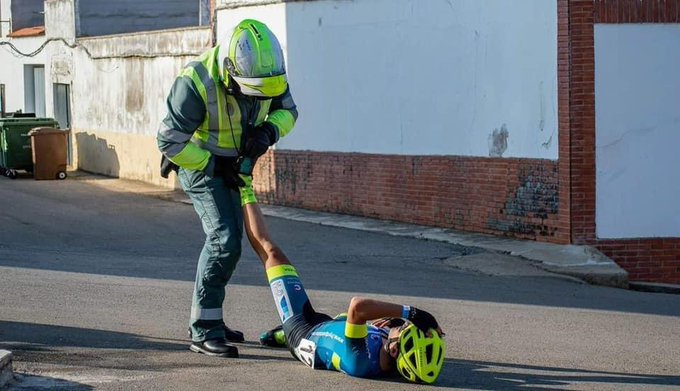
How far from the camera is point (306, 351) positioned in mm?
7324

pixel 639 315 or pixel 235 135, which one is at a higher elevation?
pixel 235 135

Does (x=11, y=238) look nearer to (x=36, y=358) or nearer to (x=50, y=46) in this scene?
(x=36, y=358)

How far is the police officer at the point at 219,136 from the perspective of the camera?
757 centimetres

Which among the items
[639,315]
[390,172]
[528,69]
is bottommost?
[639,315]

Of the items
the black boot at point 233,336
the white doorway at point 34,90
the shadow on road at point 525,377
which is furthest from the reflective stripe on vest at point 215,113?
the white doorway at point 34,90

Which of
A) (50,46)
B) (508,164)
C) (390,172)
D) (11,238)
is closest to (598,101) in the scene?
(508,164)

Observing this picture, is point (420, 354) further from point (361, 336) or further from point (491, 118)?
point (491, 118)

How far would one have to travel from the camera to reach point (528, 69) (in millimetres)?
15070

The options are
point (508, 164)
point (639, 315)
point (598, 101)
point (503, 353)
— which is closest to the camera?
point (503, 353)

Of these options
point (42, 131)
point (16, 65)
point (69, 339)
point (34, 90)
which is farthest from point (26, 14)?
point (69, 339)

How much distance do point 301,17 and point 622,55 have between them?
A: 6.49m

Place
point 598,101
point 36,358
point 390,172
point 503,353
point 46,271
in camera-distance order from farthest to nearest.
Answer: point 390,172 < point 598,101 < point 46,271 < point 503,353 < point 36,358

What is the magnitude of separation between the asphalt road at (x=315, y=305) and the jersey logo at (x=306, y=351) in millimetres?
68

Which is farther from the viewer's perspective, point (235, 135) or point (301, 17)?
point (301, 17)
